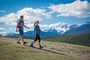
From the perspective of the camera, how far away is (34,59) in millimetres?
5461

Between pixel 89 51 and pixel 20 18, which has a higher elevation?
pixel 20 18

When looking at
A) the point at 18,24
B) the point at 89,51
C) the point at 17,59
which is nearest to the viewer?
the point at 17,59

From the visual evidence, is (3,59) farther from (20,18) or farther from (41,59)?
(20,18)

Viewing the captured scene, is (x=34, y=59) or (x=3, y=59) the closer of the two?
(x=3, y=59)

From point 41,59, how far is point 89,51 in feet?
34.1

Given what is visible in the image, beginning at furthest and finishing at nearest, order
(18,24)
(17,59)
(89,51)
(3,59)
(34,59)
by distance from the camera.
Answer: (89,51)
(18,24)
(34,59)
(17,59)
(3,59)

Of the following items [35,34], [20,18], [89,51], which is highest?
[20,18]

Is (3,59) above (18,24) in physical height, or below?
below

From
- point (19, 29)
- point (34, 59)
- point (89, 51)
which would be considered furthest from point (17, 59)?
point (89, 51)

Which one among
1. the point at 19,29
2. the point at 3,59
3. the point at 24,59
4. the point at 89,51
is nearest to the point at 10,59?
the point at 3,59

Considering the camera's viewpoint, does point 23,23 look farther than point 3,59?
Yes

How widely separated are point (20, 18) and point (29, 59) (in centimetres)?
615

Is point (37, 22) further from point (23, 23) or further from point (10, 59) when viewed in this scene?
point (10, 59)

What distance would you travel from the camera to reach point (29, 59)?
5.34 m
